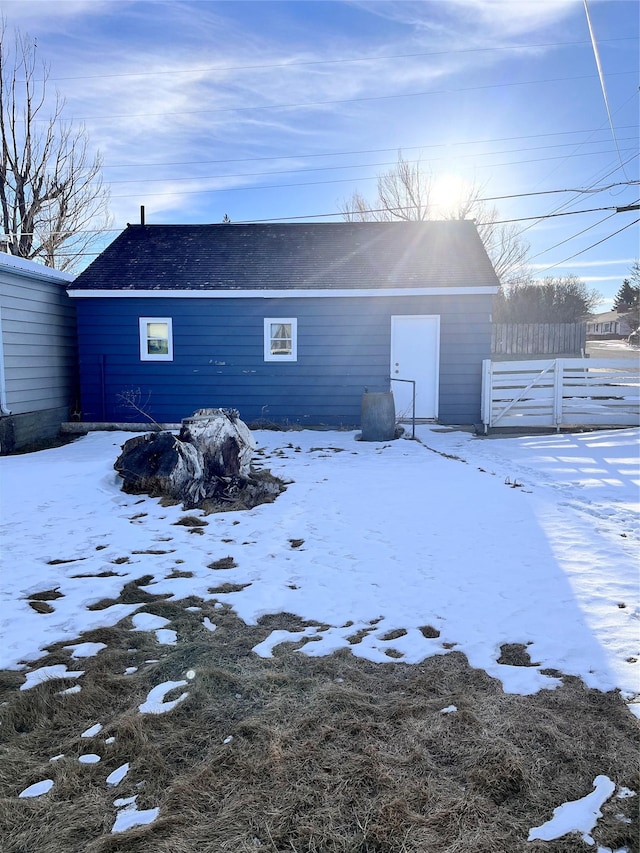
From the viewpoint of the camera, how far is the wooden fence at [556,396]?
10.4 m

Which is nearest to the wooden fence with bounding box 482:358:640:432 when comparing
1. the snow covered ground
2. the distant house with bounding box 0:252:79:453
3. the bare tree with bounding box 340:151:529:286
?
the snow covered ground

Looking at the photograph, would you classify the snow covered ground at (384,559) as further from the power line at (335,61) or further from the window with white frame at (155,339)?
the power line at (335,61)

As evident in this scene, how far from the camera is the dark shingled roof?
10.7 metres

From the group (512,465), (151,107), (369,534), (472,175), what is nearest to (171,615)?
(369,534)

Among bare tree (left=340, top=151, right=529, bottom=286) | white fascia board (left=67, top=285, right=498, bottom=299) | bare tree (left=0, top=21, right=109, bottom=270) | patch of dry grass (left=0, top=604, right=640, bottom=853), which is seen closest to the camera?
patch of dry grass (left=0, top=604, right=640, bottom=853)

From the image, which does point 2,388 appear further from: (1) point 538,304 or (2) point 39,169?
(1) point 538,304

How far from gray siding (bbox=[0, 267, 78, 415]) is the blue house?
439mm

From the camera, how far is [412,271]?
35.5 feet

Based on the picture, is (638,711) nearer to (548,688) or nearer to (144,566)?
(548,688)

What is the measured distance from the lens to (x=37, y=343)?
10.2 metres

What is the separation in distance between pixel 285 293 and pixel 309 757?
945 centimetres

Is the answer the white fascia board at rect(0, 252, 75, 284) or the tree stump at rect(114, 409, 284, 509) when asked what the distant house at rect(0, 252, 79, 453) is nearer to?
the white fascia board at rect(0, 252, 75, 284)

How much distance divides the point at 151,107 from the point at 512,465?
45.1 ft

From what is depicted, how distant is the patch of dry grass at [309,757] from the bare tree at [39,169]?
1890cm
